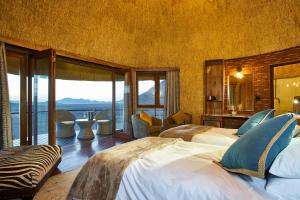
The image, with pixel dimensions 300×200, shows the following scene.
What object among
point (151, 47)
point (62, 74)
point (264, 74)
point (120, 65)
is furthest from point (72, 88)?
point (264, 74)

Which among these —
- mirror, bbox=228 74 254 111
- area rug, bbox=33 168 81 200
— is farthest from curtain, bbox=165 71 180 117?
area rug, bbox=33 168 81 200

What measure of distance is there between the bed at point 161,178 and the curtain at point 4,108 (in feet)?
6.97

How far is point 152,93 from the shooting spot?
627 centimetres

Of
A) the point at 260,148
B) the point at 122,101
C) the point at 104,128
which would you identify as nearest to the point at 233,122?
the point at 122,101

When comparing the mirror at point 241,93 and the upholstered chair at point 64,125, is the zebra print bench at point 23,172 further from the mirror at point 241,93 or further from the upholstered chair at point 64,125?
the mirror at point 241,93

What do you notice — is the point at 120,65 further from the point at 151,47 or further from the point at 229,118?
the point at 229,118

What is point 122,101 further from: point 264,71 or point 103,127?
point 264,71

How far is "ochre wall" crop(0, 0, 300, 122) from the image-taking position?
3.61m

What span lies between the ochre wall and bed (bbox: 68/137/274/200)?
2.89 m

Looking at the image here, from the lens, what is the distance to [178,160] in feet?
5.07

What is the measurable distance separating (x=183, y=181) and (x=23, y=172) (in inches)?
64.9

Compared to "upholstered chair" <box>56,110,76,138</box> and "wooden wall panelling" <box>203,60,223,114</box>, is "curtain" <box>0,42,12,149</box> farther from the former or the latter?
"wooden wall panelling" <box>203,60,223,114</box>

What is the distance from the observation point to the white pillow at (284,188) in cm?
112

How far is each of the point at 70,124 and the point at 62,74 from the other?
5.01 ft
